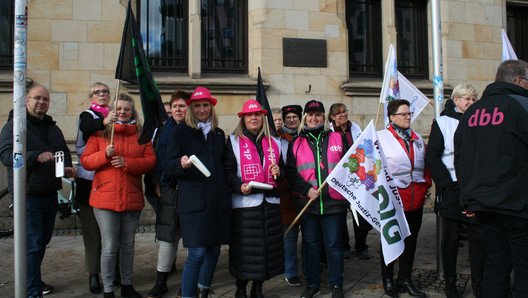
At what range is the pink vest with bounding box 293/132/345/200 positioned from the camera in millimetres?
4105

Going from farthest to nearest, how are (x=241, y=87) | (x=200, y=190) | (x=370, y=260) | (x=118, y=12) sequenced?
(x=241, y=87), (x=118, y=12), (x=370, y=260), (x=200, y=190)

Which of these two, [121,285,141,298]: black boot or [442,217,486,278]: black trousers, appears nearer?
[442,217,486,278]: black trousers

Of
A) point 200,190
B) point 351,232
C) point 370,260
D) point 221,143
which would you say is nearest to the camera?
point 200,190

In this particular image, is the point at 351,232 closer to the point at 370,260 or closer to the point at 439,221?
the point at 370,260

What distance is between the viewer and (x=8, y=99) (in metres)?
7.08

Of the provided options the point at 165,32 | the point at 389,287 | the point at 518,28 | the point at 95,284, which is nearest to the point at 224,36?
the point at 165,32

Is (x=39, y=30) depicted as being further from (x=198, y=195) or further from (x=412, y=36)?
(x=412, y=36)

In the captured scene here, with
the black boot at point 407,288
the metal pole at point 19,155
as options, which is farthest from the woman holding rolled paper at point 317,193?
the metal pole at point 19,155

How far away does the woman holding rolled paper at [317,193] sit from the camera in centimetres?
405

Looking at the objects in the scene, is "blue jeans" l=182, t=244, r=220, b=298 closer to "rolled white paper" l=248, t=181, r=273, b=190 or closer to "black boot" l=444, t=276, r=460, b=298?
"rolled white paper" l=248, t=181, r=273, b=190

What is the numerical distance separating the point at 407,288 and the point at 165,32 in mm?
6365

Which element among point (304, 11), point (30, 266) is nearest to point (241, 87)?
point (304, 11)

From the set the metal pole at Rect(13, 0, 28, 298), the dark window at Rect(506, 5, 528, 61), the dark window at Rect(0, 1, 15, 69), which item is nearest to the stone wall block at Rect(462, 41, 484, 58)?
the dark window at Rect(506, 5, 528, 61)

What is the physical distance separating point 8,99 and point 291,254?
550cm
